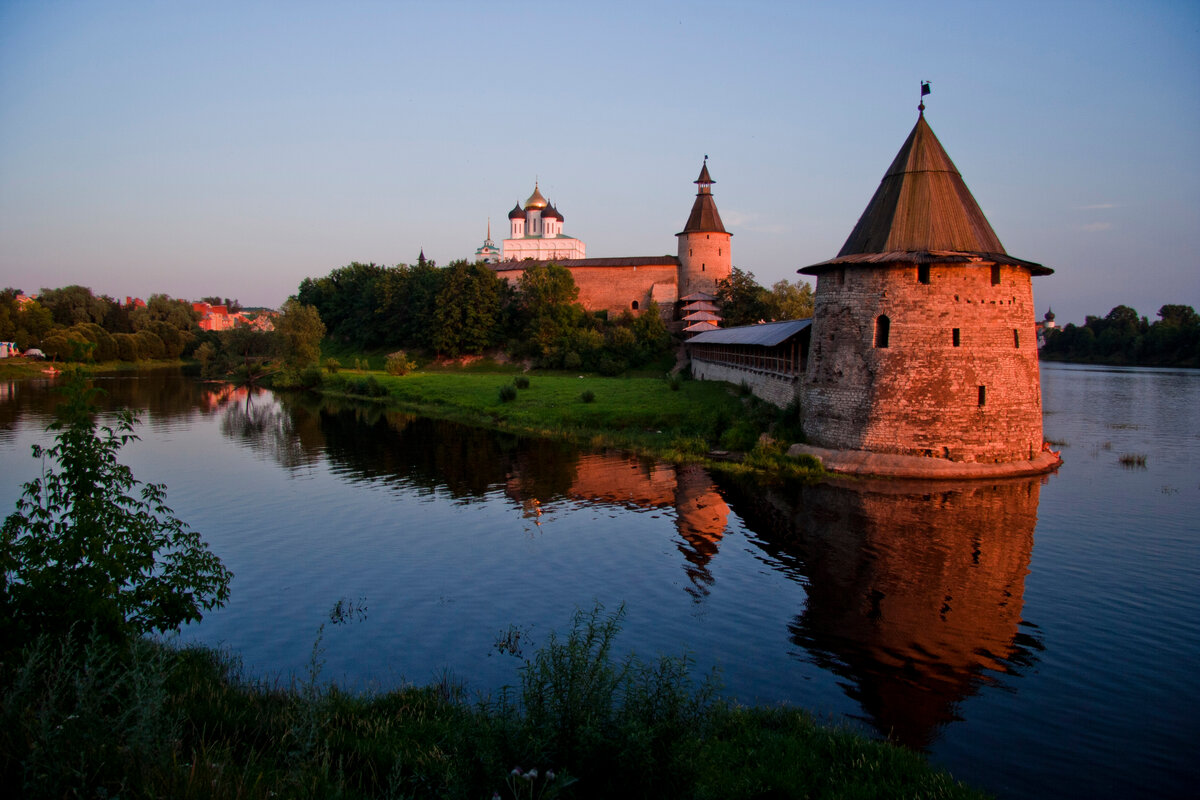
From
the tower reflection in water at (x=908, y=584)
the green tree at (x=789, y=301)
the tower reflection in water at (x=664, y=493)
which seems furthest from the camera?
the green tree at (x=789, y=301)

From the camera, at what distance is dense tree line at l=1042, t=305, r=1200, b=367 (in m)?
71.6

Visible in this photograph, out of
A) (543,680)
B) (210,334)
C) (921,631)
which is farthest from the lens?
(210,334)

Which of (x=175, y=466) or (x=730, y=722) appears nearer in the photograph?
(x=730, y=722)

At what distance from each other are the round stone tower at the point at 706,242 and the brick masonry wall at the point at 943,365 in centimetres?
3270

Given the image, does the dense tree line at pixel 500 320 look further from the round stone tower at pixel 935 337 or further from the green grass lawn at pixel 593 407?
the round stone tower at pixel 935 337

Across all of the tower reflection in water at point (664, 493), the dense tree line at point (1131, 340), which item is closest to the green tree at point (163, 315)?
the tower reflection in water at point (664, 493)

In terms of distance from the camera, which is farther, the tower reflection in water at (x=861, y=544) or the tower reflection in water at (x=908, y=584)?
the tower reflection in water at (x=861, y=544)

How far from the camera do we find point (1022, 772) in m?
6.14

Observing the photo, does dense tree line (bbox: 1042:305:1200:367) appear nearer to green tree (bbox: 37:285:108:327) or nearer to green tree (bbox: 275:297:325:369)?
green tree (bbox: 275:297:325:369)

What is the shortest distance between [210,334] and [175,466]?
58153 millimetres

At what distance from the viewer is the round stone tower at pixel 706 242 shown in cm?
5059

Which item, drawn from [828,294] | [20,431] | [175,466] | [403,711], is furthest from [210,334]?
[403,711]

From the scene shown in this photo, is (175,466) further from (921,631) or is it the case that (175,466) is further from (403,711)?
(921,631)

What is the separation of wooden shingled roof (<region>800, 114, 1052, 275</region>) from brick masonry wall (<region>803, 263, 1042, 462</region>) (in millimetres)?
429
